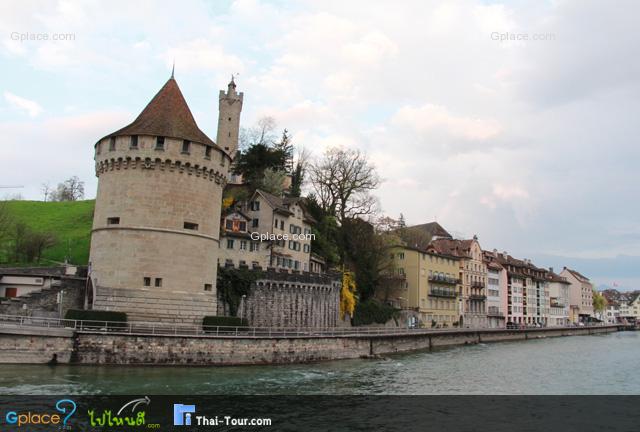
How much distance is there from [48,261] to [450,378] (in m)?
39.1

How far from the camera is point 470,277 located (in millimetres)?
82812

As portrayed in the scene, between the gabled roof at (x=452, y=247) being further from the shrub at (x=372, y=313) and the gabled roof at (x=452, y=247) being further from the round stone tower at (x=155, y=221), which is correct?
the round stone tower at (x=155, y=221)

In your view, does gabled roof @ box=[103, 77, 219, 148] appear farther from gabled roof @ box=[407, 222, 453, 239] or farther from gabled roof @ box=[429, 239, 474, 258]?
gabled roof @ box=[407, 222, 453, 239]

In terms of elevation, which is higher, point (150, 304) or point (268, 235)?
point (268, 235)

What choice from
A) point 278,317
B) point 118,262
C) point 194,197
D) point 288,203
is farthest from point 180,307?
point 288,203

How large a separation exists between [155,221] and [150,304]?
504 cm

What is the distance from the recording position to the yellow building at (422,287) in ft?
225

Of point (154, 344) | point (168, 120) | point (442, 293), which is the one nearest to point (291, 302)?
point (154, 344)

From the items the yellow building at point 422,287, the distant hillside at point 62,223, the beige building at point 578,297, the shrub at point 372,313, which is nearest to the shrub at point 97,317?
the distant hillside at point 62,223

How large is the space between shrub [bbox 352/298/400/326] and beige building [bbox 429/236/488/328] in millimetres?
19873

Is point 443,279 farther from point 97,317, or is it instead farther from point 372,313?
point 97,317

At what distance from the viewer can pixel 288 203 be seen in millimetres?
53625

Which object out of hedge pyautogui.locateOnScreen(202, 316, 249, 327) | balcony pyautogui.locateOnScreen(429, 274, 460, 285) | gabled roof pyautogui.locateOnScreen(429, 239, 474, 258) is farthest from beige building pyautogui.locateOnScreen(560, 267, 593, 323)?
hedge pyautogui.locateOnScreen(202, 316, 249, 327)

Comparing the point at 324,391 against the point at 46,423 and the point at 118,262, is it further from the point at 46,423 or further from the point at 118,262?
the point at 118,262
